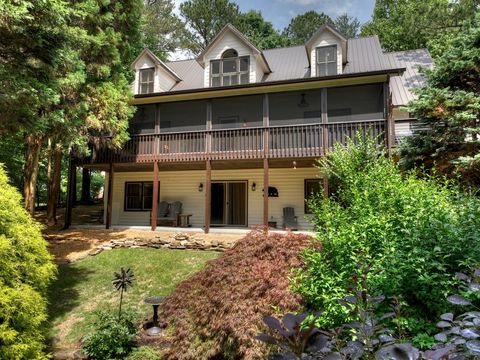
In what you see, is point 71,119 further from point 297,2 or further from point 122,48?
point 297,2

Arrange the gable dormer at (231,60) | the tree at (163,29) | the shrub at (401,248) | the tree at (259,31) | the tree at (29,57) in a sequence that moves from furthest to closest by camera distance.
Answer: the tree at (259,31) < the tree at (163,29) < the gable dormer at (231,60) < the tree at (29,57) < the shrub at (401,248)

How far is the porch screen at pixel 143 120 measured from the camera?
15.8 metres

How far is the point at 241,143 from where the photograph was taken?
12.9 metres

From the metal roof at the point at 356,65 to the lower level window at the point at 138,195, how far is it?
5073 millimetres

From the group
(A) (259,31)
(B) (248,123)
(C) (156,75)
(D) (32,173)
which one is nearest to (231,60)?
(B) (248,123)

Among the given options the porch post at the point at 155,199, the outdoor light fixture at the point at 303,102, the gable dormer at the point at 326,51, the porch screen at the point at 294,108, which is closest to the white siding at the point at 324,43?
the gable dormer at the point at 326,51

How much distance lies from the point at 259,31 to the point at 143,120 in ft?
72.3

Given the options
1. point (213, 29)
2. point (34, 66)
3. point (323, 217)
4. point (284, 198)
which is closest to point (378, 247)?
point (323, 217)

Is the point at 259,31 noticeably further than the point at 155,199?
Yes

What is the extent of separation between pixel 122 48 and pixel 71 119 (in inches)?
178

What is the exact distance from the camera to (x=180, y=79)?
16859mm

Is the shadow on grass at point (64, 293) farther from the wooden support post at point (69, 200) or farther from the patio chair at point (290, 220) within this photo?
the patio chair at point (290, 220)

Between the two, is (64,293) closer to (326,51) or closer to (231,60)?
(231,60)

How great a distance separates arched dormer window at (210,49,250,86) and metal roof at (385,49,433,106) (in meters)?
6.41
